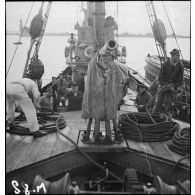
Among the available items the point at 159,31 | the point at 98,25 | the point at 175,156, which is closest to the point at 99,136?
the point at 175,156

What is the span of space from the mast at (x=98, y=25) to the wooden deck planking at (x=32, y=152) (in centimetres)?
178

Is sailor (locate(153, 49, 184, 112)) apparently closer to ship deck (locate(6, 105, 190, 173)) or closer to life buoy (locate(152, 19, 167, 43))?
life buoy (locate(152, 19, 167, 43))

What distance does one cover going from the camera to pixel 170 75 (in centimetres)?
594

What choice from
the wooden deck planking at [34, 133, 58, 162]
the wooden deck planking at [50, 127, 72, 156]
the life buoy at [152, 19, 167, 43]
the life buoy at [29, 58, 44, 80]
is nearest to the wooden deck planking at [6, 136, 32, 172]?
the wooden deck planking at [34, 133, 58, 162]

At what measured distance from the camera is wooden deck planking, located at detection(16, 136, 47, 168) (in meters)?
3.71

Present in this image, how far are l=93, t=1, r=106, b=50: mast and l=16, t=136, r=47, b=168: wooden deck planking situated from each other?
1783mm

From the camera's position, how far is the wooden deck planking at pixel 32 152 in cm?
371

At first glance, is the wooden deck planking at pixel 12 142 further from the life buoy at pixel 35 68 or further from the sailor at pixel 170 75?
the sailor at pixel 170 75

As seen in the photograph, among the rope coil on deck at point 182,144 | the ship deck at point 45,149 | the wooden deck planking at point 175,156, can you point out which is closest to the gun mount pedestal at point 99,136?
the ship deck at point 45,149

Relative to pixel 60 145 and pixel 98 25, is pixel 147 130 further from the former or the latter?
pixel 98 25

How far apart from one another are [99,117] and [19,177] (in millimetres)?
1385

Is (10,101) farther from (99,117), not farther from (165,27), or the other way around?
(165,27)

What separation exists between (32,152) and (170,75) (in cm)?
344
